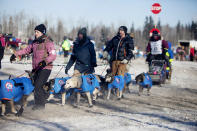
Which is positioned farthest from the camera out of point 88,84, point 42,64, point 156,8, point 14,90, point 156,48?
point 156,8

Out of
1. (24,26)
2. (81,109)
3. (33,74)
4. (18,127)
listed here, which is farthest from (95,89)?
(24,26)

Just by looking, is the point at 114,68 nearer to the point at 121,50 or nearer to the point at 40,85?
the point at 121,50

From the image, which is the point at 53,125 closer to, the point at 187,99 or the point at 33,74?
the point at 33,74

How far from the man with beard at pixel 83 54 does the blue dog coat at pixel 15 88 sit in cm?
175

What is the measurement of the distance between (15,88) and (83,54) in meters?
2.33

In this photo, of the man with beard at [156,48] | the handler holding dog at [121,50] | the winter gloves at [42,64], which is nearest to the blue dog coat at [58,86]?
the winter gloves at [42,64]

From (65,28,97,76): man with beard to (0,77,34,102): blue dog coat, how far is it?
68.7 inches

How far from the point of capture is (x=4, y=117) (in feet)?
17.9

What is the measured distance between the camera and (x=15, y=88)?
214 inches

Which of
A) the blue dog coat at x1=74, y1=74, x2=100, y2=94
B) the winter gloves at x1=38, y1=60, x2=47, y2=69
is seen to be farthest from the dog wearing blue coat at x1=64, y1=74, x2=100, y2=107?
the winter gloves at x1=38, y1=60, x2=47, y2=69

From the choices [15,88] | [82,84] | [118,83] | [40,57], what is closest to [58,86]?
[82,84]

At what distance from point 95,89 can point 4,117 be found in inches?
109

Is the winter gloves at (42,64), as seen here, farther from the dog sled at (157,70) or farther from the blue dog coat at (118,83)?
the dog sled at (157,70)

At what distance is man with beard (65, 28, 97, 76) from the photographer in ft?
23.9
